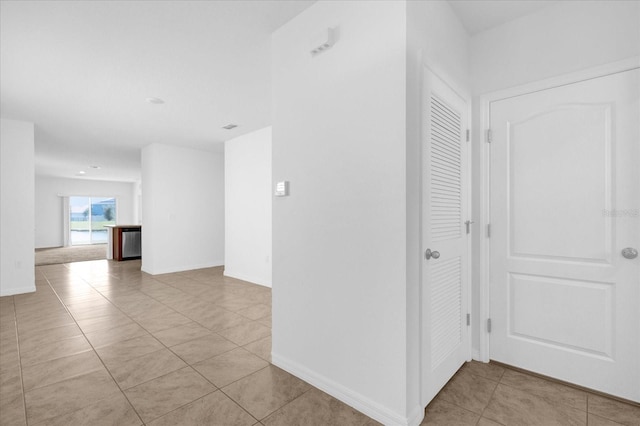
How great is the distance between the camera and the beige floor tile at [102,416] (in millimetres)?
1795

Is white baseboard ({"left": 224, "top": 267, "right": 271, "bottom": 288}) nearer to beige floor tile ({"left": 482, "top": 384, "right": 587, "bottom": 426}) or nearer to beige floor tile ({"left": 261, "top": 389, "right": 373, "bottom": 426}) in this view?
beige floor tile ({"left": 261, "top": 389, "right": 373, "bottom": 426})

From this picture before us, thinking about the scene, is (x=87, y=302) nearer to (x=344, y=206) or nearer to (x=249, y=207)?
(x=249, y=207)

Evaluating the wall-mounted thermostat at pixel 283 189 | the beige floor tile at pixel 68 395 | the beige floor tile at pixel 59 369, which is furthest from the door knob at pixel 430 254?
the beige floor tile at pixel 59 369

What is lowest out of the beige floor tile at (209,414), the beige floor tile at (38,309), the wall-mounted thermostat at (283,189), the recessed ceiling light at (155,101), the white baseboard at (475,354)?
the beige floor tile at (38,309)

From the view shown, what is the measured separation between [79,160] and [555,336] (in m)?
10.2

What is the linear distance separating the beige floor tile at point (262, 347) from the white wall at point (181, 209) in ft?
14.2

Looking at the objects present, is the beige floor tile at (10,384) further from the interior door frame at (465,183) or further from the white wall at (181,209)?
the white wall at (181,209)

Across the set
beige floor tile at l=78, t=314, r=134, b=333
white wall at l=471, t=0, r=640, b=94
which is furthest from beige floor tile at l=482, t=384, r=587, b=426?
beige floor tile at l=78, t=314, r=134, b=333

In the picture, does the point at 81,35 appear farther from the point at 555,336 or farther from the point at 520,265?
the point at 555,336

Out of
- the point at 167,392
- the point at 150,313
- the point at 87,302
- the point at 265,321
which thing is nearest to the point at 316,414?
the point at 167,392

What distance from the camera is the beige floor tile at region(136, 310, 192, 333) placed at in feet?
10.9

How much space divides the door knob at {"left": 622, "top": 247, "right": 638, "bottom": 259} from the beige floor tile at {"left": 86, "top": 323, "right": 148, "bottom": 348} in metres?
4.06

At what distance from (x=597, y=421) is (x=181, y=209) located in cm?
695

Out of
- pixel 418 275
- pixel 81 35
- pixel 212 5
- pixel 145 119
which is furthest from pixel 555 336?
pixel 145 119
